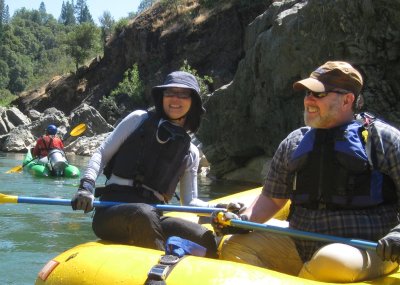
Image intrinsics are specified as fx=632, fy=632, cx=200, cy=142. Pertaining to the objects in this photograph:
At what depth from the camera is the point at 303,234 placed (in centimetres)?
262

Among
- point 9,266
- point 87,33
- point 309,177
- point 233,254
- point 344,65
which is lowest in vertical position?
point 9,266

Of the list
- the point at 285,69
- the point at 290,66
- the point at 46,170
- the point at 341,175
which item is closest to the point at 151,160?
the point at 341,175

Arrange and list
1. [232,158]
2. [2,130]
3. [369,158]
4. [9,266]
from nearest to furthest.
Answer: [369,158] → [9,266] → [232,158] → [2,130]

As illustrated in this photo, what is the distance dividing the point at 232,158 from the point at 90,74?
69.5 ft

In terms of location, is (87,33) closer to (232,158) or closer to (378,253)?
(232,158)

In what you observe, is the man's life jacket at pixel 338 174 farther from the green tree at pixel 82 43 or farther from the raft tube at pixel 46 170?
the green tree at pixel 82 43

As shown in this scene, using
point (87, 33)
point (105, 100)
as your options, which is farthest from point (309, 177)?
point (87, 33)

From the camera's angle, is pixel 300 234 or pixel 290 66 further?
pixel 290 66

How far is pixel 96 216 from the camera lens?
3.12 m

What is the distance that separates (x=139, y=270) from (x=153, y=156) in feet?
2.96

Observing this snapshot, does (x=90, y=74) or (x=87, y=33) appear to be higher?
(x=87, y=33)

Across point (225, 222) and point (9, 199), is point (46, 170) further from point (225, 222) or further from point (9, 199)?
point (225, 222)

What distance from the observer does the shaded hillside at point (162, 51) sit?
82.8ft

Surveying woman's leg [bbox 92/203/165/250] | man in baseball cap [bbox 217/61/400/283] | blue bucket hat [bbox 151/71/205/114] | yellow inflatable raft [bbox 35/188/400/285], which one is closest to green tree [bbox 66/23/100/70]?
blue bucket hat [bbox 151/71/205/114]
